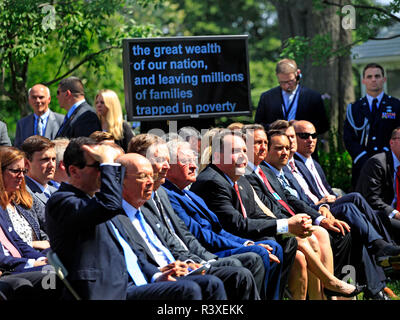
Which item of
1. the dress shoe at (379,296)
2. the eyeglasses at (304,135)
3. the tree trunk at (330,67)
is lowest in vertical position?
the dress shoe at (379,296)

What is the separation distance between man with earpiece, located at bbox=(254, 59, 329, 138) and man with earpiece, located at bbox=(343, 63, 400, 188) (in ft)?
1.42

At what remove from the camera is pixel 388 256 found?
792cm

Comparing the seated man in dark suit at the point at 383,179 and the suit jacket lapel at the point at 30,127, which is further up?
the suit jacket lapel at the point at 30,127

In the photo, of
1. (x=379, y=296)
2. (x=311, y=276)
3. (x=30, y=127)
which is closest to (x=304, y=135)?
(x=379, y=296)

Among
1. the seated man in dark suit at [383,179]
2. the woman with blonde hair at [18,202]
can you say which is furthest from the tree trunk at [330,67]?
the woman with blonde hair at [18,202]

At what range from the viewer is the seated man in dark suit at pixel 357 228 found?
790cm

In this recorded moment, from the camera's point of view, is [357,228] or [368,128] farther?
[368,128]

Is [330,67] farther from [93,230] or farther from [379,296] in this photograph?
[93,230]

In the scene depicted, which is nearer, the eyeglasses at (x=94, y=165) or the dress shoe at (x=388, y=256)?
the eyeglasses at (x=94, y=165)

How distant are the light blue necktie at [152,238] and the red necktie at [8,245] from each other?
3.16ft

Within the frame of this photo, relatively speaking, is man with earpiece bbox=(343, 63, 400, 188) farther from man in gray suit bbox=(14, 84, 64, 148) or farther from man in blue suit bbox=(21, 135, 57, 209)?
man in blue suit bbox=(21, 135, 57, 209)

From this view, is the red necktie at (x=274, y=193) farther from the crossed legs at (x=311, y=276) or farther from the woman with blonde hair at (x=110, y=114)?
the woman with blonde hair at (x=110, y=114)

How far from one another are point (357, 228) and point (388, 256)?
42 cm
